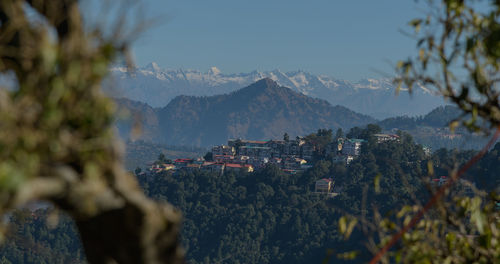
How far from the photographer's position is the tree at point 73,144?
4.99ft

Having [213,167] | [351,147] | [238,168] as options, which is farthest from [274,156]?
[351,147]

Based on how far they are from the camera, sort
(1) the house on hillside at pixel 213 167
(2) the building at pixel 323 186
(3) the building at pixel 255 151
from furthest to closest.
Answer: (3) the building at pixel 255 151 < (1) the house on hillside at pixel 213 167 < (2) the building at pixel 323 186

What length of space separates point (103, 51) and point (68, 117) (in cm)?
23

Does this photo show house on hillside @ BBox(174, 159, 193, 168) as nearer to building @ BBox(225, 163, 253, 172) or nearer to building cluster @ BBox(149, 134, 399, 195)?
building cluster @ BBox(149, 134, 399, 195)

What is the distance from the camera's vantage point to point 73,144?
1.65m

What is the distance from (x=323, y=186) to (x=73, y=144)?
261 feet

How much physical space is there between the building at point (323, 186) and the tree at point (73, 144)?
7880 cm

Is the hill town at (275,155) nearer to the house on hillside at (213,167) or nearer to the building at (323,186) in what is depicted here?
the house on hillside at (213,167)

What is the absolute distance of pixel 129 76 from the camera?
226 cm

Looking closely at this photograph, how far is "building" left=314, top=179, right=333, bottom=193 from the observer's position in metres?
80.2

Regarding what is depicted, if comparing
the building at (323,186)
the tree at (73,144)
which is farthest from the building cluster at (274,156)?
the tree at (73,144)

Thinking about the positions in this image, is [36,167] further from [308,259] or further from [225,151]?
[225,151]

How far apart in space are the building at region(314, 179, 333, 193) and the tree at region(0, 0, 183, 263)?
7880 centimetres

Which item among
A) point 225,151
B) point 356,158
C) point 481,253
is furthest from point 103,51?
point 225,151
